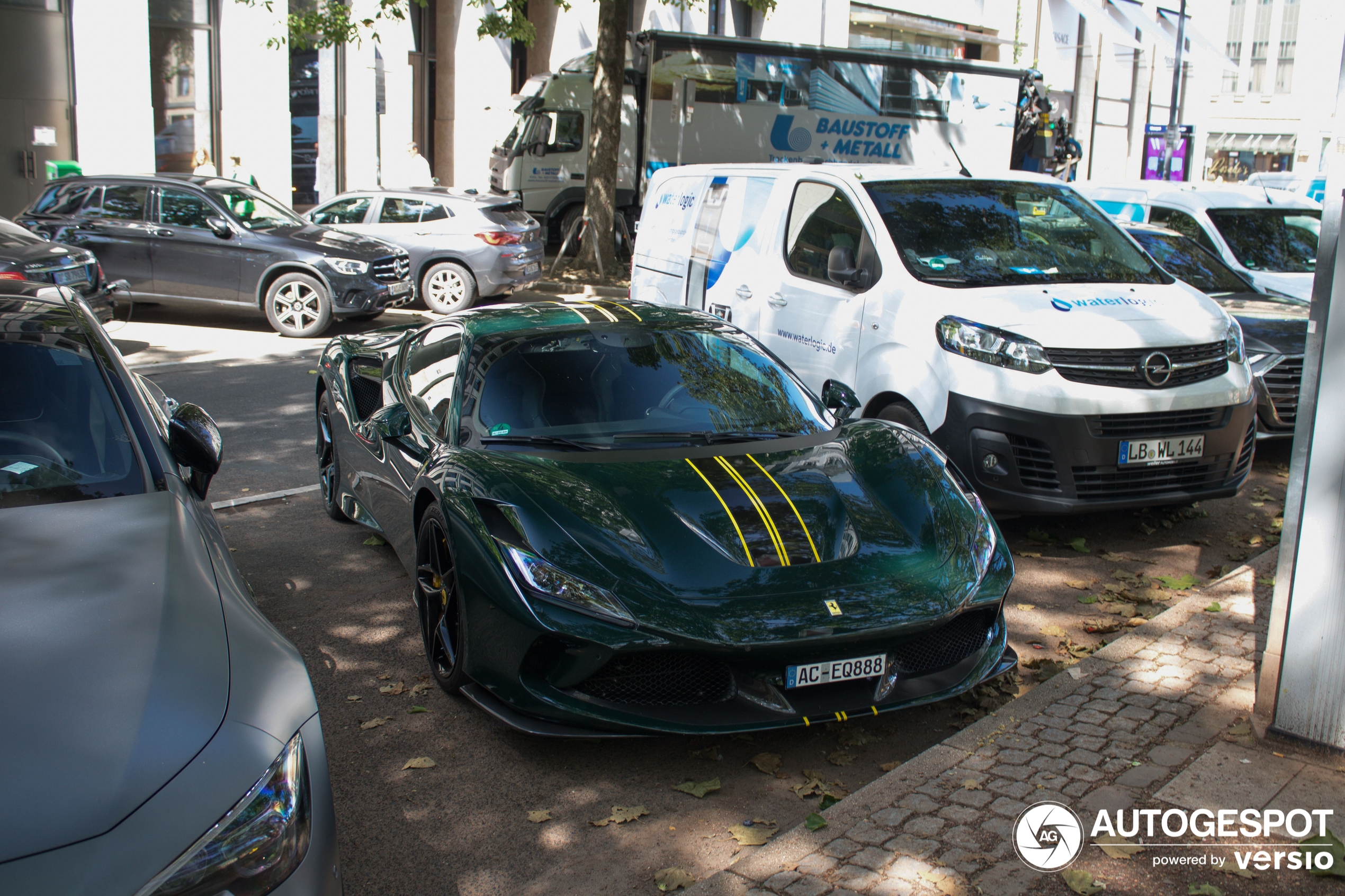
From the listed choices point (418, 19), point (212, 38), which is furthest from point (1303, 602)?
point (418, 19)

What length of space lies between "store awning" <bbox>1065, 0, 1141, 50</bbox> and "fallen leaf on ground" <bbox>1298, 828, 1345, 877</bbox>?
3655 cm

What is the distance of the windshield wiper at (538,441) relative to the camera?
4508mm

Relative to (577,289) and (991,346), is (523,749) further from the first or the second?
(577,289)

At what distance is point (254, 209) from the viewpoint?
45.8 feet

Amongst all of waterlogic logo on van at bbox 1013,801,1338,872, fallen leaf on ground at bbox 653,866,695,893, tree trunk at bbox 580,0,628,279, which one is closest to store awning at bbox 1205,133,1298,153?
tree trunk at bbox 580,0,628,279

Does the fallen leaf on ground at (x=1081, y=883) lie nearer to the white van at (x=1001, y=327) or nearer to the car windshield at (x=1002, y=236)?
the white van at (x=1001, y=327)

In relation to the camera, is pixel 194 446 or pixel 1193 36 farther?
pixel 1193 36

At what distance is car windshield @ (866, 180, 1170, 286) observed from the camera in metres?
6.57

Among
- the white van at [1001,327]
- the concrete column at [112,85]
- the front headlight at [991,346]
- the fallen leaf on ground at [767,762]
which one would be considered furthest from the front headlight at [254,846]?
the concrete column at [112,85]

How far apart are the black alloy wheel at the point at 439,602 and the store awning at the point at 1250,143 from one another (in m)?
78.9

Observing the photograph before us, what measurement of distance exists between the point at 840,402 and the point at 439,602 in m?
2.08

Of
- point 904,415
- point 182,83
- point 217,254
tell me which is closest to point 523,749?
point 904,415

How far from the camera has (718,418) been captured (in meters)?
4.82

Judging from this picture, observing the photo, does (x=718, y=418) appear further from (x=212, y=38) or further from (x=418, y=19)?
(x=418, y=19)
